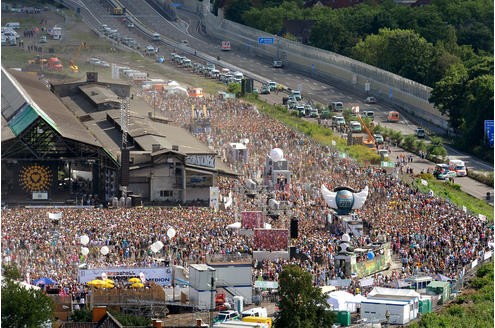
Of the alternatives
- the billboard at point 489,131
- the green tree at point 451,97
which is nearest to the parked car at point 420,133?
the green tree at point 451,97

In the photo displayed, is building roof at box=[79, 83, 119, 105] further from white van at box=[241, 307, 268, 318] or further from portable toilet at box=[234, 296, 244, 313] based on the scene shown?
white van at box=[241, 307, 268, 318]

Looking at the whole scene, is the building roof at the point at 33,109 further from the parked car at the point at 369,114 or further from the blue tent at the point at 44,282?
the blue tent at the point at 44,282

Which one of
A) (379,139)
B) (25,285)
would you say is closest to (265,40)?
(379,139)

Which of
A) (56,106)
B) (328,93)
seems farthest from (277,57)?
(56,106)

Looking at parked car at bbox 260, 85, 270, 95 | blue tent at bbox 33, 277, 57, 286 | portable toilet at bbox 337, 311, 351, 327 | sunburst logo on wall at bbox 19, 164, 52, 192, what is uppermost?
parked car at bbox 260, 85, 270, 95

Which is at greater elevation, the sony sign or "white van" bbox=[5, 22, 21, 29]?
"white van" bbox=[5, 22, 21, 29]

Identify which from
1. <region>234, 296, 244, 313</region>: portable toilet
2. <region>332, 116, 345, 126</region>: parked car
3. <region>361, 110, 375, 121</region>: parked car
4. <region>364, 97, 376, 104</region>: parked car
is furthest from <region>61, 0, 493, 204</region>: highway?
<region>234, 296, 244, 313</region>: portable toilet

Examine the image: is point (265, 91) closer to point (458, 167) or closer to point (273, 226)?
point (458, 167)
